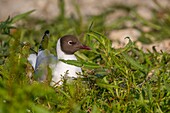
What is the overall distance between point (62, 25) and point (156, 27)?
1.15 meters

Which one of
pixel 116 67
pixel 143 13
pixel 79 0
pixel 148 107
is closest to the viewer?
pixel 148 107

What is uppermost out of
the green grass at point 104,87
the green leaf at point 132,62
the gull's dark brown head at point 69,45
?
the gull's dark brown head at point 69,45

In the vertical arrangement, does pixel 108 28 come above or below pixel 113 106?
above

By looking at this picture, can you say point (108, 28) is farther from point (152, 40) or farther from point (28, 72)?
point (28, 72)

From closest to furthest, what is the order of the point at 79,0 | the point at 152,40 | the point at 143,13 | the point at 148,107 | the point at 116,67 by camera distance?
the point at 148,107
the point at 116,67
the point at 152,40
the point at 143,13
the point at 79,0

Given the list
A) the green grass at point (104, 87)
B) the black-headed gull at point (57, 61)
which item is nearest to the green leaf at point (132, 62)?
the green grass at point (104, 87)

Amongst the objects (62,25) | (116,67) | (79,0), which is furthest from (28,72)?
(79,0)

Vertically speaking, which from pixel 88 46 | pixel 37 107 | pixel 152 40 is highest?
pixel 152 40

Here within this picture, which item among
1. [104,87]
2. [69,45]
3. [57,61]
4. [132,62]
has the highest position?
[69,45]

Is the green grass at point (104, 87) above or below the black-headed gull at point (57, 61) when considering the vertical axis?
below

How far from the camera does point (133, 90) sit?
5066 mm

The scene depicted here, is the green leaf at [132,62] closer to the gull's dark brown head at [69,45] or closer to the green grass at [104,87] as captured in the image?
the green grass at [104,87]

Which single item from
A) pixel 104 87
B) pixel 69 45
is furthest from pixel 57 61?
pixel 104 87

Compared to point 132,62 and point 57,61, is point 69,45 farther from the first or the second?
point 132,62
